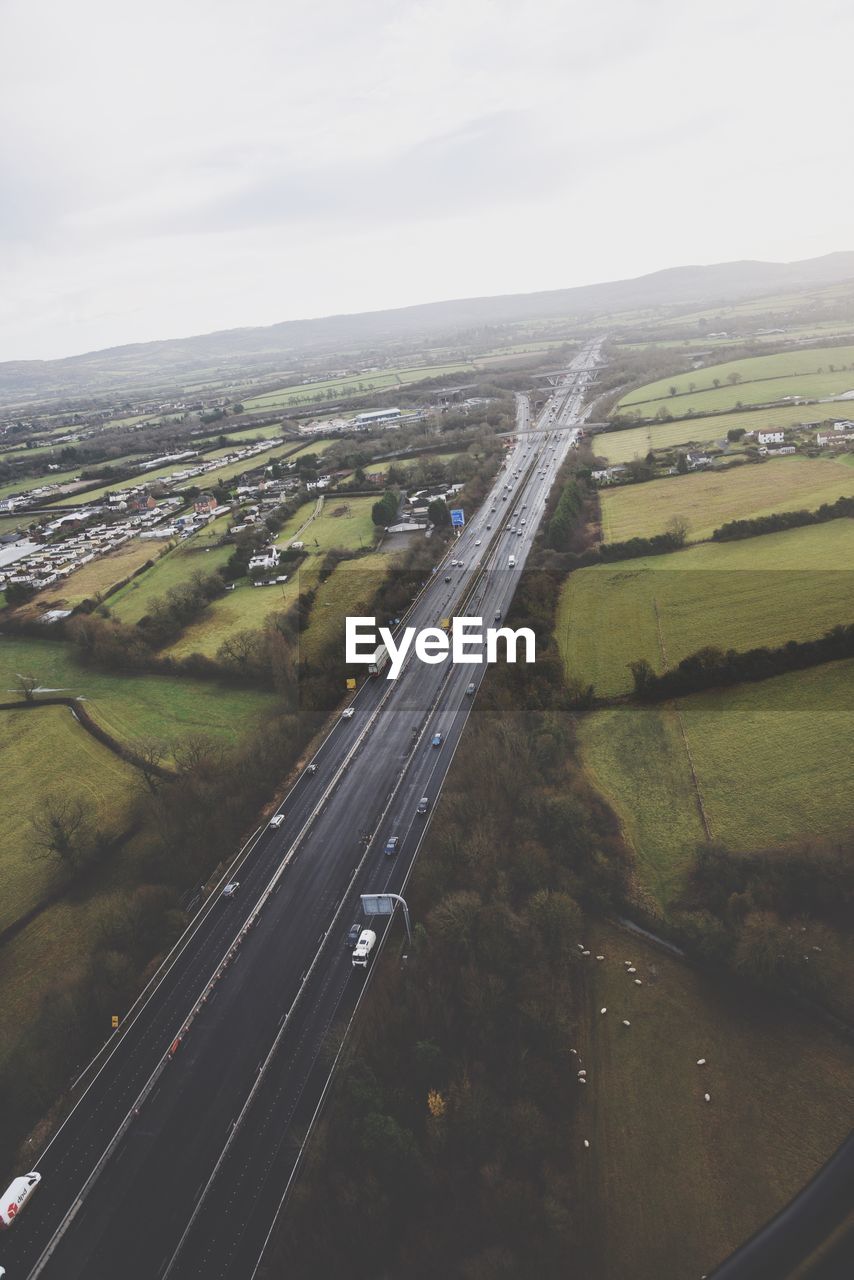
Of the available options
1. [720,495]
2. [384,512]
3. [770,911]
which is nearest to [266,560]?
[384,512]

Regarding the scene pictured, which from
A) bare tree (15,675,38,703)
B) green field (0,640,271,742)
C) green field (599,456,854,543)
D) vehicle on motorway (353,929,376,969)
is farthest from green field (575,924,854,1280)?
green field (599,456,854,543)

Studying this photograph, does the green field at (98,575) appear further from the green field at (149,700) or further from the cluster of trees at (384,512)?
the cluster of trees at (384,512)

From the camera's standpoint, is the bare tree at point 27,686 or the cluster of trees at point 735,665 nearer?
the cluster of trees at point 735,665

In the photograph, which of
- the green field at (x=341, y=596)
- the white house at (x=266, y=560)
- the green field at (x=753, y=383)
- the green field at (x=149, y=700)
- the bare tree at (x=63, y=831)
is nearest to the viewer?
the bare tree at (x=63, y=831)

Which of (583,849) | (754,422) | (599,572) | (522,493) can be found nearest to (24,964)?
(583,849)

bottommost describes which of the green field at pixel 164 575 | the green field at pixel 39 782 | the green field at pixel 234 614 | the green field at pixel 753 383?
the green field at pixel 39 782

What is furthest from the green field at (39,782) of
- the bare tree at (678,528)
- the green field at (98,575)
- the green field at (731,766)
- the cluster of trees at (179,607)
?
the bare tree at (678,528)
